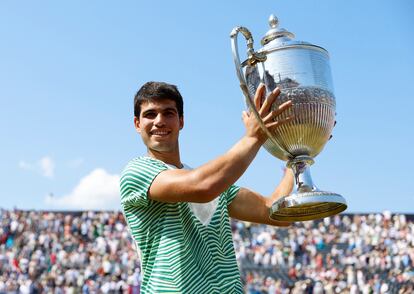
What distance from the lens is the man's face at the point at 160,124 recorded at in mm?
2592

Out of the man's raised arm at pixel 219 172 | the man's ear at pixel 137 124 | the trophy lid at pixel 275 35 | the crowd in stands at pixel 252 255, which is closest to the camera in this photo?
the man's raised arm at pixel 219 172

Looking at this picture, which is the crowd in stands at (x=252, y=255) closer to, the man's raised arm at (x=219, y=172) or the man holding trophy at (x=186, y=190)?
the man holding trophy at (x=186, y=190)

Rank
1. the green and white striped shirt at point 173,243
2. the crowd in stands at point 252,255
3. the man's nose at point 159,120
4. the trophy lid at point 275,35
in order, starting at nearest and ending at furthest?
the green and white striped shirt at point 173,243 < the man's nose at point 159,120 < the trophy lid at point 275,35 < the crowd in stands at point 252,255

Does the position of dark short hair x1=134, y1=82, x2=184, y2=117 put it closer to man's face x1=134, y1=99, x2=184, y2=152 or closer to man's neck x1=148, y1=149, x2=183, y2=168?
man's face x1=134, y1=99, x2=184, y2=152

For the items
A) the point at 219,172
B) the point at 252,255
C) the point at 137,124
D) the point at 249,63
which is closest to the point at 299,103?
the point at 249,63

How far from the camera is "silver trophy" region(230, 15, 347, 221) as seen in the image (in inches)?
104

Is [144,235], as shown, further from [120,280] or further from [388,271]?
[388,271]

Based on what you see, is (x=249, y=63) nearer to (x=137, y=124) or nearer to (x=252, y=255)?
(x=137, y=124)

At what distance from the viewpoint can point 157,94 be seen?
2602 mm

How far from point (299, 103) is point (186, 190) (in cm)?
61

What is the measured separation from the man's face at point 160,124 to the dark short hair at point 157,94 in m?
0.02

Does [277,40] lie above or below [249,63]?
above

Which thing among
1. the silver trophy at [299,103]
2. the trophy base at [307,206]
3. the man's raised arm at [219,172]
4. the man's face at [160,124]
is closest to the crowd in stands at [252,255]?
the trophy base at [307,206]

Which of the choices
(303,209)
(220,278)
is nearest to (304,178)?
(303,209)
